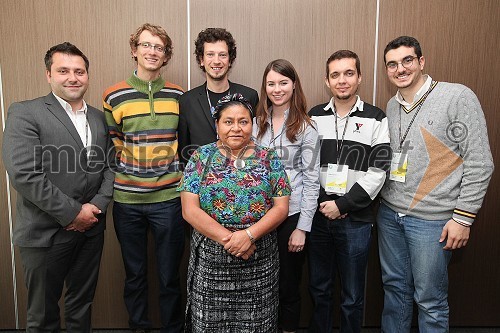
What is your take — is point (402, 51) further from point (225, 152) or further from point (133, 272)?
point (133, 272)

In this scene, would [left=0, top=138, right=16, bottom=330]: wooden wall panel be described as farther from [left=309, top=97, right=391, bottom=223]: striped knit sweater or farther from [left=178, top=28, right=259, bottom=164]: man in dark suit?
[left=309, top=97, right=391, bottom=223]: striped knit sweater

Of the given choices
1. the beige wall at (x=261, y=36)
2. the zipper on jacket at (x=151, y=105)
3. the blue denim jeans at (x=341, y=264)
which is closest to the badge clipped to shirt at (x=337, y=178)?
the blue denim jeans at (x=341, y=264)

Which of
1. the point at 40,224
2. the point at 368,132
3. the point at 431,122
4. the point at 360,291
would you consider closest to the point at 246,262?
the point at 360,291

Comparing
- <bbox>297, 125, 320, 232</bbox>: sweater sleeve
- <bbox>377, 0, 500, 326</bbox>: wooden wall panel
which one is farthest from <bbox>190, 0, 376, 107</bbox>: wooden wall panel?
<bbox>297, 125, 320, 232</bbox>: sweater sleeve

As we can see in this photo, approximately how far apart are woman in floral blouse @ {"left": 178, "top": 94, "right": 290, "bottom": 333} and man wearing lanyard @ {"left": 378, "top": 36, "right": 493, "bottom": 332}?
2.67ft

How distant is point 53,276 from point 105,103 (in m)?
1.11

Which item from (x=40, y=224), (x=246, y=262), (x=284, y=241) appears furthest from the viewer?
(x=284, y=241)

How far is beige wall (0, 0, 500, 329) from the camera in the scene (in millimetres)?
2748

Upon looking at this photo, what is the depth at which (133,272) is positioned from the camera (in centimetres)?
250

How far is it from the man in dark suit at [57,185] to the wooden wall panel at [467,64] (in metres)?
2.16

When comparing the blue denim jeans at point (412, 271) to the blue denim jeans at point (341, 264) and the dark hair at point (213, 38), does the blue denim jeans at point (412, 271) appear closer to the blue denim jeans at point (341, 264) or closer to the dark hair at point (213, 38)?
the blue denim jeans at point (341, 264)

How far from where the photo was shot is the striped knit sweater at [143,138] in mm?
2346

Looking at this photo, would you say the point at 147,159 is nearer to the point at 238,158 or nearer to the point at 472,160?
the point at 238,158

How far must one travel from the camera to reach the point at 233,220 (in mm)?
1832
